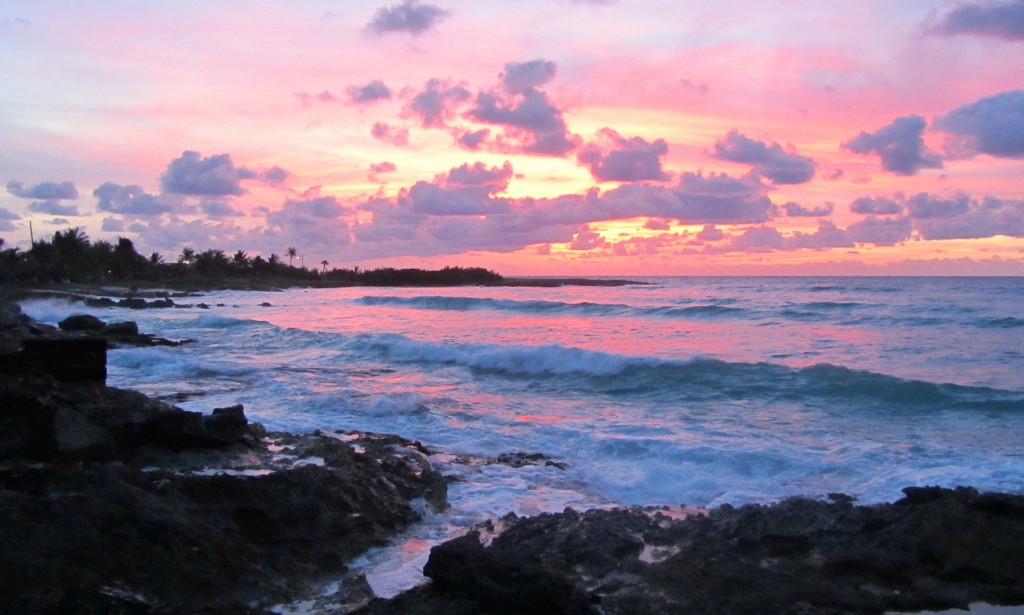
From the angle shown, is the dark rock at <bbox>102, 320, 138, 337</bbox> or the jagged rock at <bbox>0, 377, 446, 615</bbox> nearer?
the jagged rock at <bbox>0, 377, 446, 615</bbox>

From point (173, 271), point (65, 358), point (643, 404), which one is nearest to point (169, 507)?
point (65, 358)

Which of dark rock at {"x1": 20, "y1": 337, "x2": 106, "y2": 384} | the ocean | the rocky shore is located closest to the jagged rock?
the rocky shore

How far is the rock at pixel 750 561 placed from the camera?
15.7 ft

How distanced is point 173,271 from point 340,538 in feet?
345

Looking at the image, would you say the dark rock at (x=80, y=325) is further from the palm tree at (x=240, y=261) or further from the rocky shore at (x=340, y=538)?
the palm tree at (x=240, y=261)

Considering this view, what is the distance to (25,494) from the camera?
5051 mm

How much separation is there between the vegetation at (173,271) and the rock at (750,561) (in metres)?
71.8

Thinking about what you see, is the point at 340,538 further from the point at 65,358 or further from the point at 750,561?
the point at 65,358

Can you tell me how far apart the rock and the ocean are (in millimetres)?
1002

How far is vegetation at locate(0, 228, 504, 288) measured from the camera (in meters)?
74.7

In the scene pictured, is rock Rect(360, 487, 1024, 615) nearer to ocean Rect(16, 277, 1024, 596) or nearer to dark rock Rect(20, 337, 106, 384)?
ocean Rect(16, 277, 1024, 596)

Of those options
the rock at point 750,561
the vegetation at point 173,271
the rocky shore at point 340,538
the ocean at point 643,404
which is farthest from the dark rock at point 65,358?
the vegetation at point 173,271

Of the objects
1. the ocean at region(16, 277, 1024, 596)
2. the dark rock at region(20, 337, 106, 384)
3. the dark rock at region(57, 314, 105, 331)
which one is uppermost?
the dark rock at region(20, 337, 106, 384)

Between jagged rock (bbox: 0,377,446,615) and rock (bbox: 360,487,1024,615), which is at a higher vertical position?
jagged rock (bbox: 0,377,446,615)
